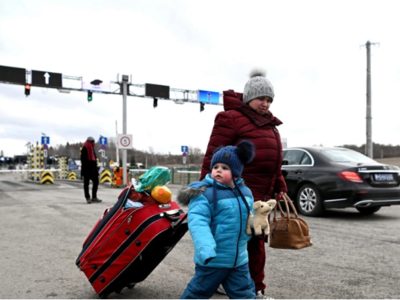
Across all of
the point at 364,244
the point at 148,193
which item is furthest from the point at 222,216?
the point at 364,244

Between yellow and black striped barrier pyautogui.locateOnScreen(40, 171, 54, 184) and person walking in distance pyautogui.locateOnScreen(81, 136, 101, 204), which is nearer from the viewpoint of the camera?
person walking in distance pyautogui.locateOnScreen(81, 136, 101, 204)

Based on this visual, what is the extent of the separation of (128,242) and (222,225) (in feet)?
2.82

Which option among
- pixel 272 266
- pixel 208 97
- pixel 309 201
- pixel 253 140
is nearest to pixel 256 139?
pixel 253 140

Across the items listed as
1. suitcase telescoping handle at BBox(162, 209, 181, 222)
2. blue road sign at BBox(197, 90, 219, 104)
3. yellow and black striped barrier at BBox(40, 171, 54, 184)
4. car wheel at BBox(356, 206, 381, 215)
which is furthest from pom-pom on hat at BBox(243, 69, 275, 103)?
yellow and black striped barrier at BBox(40, 171, 54, 184)

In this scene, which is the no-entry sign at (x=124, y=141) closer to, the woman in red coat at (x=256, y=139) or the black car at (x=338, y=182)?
the black car at (x=338, y=182)

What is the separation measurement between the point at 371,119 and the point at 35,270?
65.9 ft

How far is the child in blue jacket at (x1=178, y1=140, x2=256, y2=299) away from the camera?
8.07 ft

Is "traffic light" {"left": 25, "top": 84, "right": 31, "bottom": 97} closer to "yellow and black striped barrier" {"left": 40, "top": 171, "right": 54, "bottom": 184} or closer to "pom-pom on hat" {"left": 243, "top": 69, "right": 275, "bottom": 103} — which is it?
Answer: "yellow and black striped barrier" {"left": 40, "top": 171, "right": 54, "bottom": 184}

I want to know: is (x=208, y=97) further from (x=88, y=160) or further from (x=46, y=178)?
(x=88, y=160)

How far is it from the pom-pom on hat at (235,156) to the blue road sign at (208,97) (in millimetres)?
23806

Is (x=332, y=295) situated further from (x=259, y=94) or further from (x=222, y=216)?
(x=259, y=94)

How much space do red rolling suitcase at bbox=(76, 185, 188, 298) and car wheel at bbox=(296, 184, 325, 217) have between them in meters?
5.41

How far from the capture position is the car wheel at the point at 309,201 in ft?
26.0

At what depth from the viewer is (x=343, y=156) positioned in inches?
332
